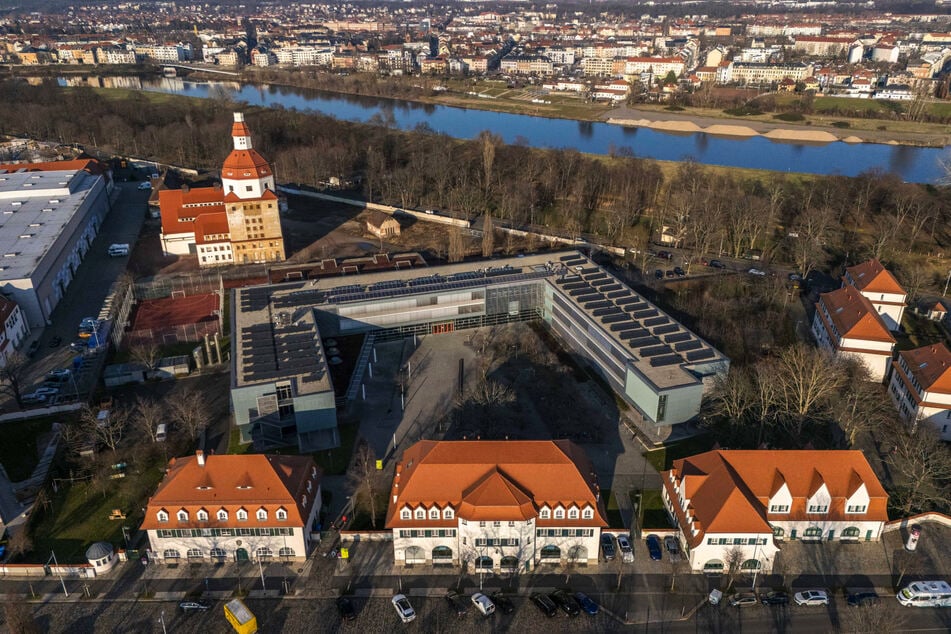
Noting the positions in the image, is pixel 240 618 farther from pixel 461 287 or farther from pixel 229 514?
pixel 461 287

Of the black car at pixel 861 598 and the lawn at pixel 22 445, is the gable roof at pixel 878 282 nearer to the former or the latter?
the black car at pixel 861 598

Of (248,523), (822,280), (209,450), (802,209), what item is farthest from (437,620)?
(802,209)

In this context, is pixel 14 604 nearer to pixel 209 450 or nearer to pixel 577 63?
pixel 209 450

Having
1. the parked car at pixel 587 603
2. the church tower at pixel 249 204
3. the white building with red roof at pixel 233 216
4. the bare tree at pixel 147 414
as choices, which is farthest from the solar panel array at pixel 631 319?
the white building with red roof at pixel 233 216

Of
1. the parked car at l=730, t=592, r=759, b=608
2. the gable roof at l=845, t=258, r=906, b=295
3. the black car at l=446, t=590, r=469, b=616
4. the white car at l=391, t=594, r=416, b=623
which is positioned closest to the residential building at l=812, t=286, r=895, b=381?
the gable roof at l=845, t=258, r=906, b=295

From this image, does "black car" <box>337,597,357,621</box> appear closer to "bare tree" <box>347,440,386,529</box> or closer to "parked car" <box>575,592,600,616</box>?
"bare tree" <box>347,440,386,529</box>
